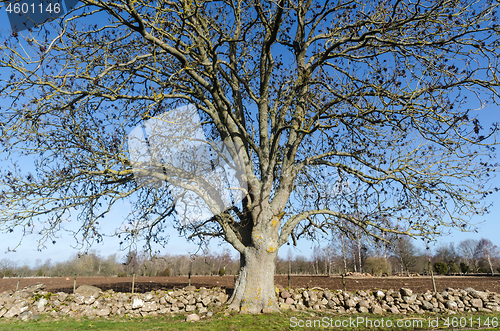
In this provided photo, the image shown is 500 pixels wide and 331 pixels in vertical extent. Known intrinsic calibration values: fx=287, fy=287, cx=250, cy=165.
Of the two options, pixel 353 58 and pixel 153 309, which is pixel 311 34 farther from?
pixel 153 309

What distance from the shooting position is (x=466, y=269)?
117ft

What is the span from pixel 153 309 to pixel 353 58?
9.77 m

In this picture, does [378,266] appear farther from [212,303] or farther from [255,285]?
[255,285]

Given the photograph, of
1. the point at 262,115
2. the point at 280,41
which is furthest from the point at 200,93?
the point at 280,41

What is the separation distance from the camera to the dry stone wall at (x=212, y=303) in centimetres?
843

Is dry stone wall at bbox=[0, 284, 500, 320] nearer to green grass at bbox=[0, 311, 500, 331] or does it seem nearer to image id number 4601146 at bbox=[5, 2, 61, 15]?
green grass at bbox=[0, 311, 500, 331]

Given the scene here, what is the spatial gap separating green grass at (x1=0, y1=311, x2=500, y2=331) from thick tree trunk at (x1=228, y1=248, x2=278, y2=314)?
1.28 ft

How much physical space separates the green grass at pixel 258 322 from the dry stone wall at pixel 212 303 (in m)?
0.51

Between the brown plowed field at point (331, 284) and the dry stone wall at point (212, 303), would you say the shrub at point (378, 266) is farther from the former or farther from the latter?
the dry stone wall at point (212, 303)

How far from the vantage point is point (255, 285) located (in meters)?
7.12
